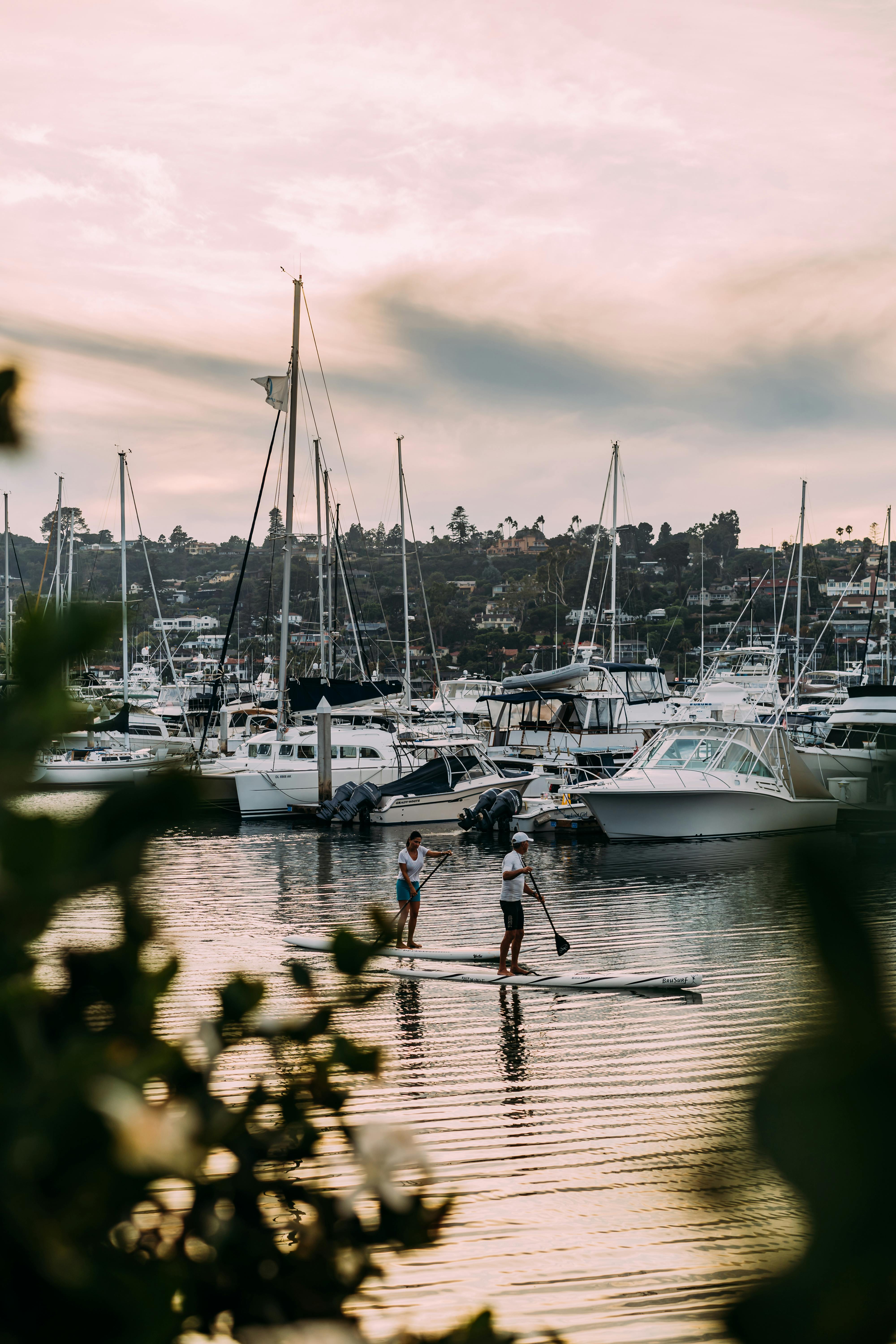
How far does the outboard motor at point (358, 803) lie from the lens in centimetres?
3338

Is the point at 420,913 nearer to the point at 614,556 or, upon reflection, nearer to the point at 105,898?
the point at 105,898

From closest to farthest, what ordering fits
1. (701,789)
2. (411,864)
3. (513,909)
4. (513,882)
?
1. (513,909)
2. (513,882)
3. (411,864)
4. (701,789)

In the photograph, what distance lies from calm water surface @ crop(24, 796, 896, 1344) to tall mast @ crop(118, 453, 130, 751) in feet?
0.62

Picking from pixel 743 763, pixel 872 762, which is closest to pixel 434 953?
pixel 743 763

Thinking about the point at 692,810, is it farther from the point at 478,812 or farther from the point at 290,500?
the point at 290,500

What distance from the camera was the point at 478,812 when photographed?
3234 cm

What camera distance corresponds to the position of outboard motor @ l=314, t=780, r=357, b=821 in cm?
3341

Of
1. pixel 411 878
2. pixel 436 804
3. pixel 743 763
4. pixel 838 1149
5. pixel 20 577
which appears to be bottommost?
pixel 436 804

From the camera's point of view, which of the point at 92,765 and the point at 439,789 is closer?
the point at 92,765

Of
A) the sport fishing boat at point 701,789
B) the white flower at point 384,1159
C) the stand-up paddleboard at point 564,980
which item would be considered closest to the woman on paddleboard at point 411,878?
the stand-up paddleboard at point 564,980

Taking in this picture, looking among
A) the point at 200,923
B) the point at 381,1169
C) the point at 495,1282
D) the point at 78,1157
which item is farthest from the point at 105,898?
the point at 200,923

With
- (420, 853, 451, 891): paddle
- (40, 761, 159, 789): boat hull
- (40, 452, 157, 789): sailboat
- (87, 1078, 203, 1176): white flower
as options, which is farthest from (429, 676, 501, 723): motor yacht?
(87, 1078, 203, 1176): white flower

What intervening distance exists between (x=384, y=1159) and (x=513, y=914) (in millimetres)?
13664

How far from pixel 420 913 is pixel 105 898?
2032cm
